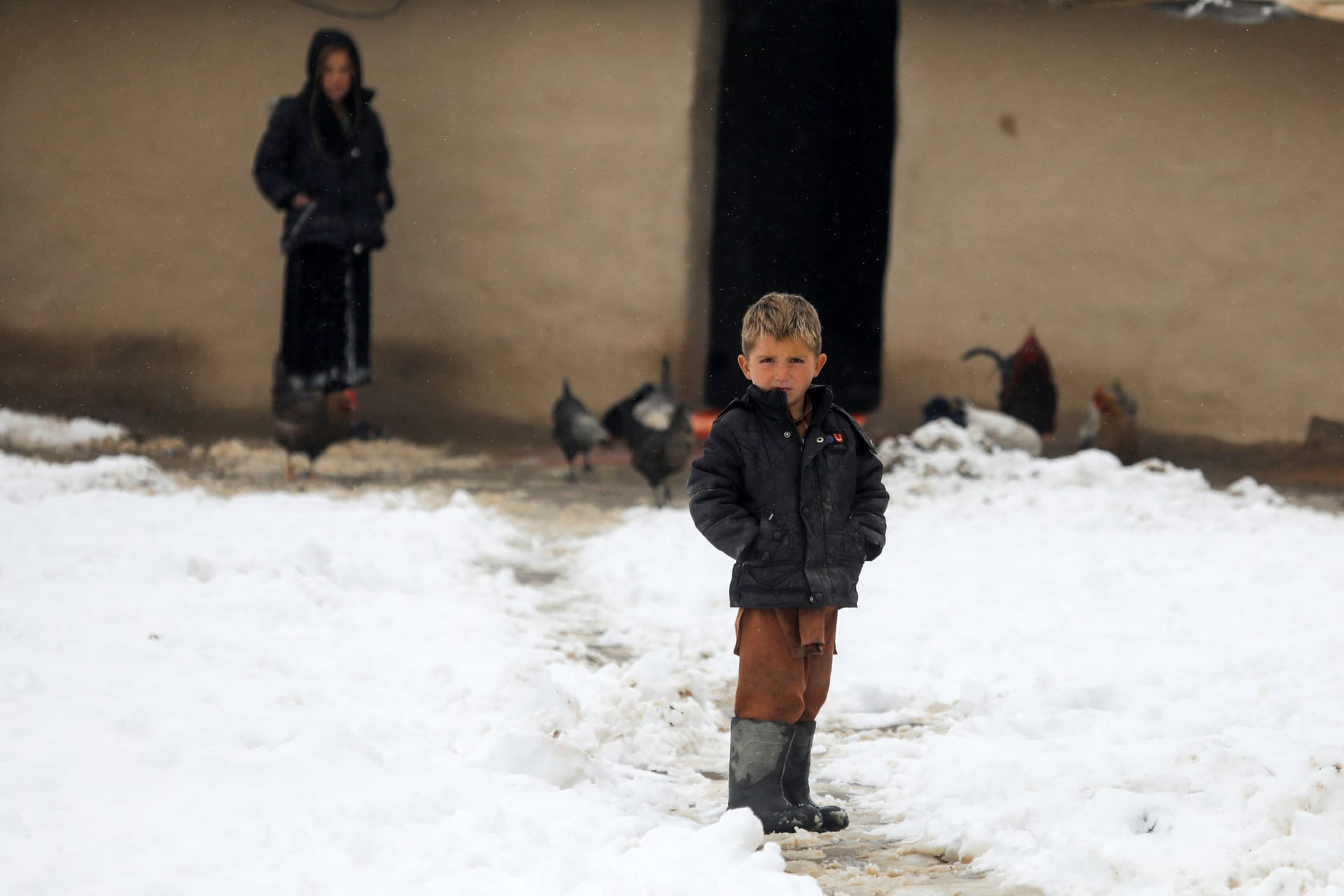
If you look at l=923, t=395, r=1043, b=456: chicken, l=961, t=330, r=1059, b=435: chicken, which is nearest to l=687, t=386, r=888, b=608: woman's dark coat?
l=923, t=395, r=1043, b=456: chicken

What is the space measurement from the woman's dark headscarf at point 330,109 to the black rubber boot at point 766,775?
5.74m

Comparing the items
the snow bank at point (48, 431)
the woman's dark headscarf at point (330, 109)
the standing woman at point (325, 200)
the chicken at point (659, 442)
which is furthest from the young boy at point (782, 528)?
the snow bank at point (48, 431)

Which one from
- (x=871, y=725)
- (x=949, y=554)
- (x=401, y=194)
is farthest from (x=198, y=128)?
(x=871, y=725)

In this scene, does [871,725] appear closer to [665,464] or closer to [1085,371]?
[665,464]

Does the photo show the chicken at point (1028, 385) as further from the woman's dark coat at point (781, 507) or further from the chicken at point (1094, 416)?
the woman's dark coat at point (781, 507)

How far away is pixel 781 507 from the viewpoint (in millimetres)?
3004

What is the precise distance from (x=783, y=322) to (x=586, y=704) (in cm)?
140

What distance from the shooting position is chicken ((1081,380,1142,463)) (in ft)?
28.7

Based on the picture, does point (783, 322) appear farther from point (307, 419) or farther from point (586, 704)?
point (307, 419)

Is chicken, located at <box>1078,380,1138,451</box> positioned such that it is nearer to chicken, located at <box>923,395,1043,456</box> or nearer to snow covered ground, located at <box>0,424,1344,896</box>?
chicken, located at <box>923,395,1043,456</box>

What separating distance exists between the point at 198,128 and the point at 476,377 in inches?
96.0

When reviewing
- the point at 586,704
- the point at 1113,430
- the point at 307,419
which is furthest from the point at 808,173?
the point at 586,704

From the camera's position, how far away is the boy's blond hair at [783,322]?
2996 mm

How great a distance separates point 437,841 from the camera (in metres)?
2.62
